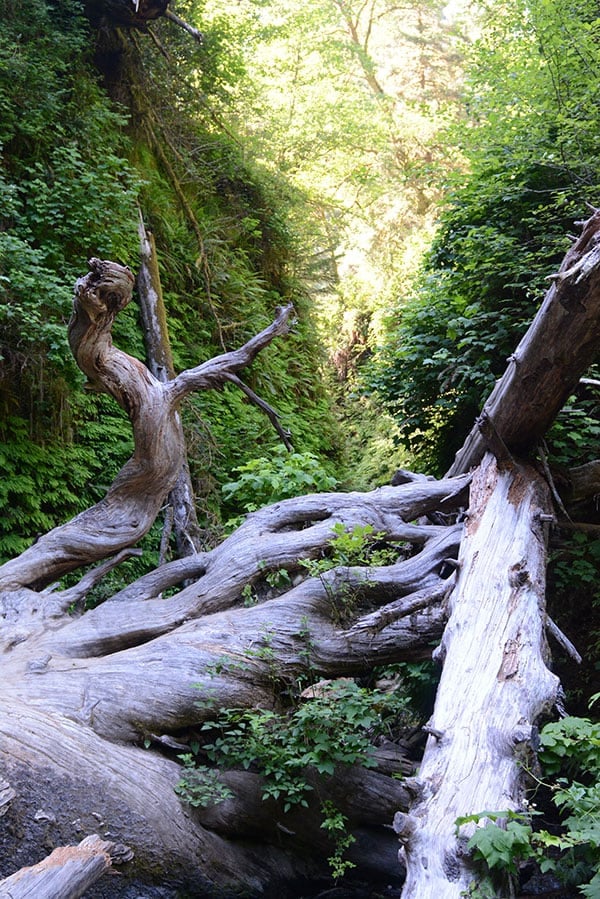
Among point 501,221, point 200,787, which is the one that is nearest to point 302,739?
point 200,787

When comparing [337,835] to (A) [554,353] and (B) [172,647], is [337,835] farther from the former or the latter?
(A) [554,353]

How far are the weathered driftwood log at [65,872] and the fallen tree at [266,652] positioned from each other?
99 millimetres

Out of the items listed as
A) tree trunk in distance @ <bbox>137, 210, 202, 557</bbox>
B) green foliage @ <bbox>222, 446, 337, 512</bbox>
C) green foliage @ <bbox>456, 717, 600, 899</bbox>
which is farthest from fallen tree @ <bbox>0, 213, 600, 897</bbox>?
tree trunk in distance @ <bbox>137, 210, 202, 557</bbox>

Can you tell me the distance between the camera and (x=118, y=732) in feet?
15.9

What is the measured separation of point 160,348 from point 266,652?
214 inches

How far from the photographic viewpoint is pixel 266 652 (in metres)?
5.03

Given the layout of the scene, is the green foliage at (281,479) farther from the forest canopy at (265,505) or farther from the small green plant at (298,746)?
the small green plant at (298,746)

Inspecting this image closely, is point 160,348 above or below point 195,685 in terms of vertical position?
above

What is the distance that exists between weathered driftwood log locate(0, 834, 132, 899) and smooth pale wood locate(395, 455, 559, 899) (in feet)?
5.43

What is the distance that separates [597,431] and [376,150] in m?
15.4

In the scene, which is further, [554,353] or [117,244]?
[117,244]

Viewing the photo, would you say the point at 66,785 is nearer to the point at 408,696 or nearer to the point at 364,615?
the point at 364,615

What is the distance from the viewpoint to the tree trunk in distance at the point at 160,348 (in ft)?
28.0

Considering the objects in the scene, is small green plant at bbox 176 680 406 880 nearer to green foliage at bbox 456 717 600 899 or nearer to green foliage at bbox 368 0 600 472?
green foliage at bbox 456 717 600 899
